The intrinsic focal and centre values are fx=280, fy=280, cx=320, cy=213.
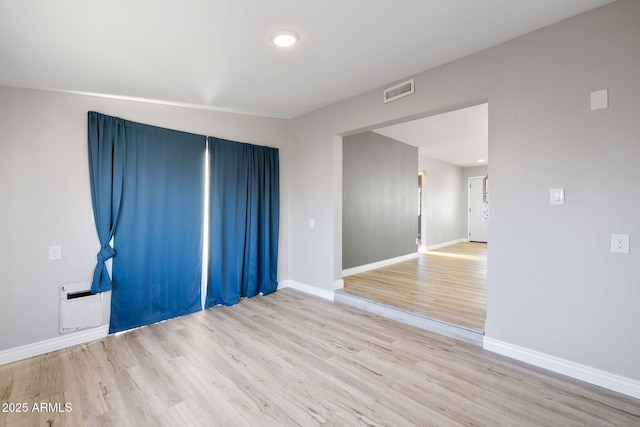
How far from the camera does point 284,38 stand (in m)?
2.21

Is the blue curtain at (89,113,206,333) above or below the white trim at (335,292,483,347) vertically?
above

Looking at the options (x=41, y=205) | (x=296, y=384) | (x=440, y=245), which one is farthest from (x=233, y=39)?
(x=440, y=245)

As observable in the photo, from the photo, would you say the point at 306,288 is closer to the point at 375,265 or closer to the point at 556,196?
the point at 375,265

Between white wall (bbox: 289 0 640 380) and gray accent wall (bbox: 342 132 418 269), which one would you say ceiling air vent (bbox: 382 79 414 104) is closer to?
white wall (bbox: 289 0 640 380)

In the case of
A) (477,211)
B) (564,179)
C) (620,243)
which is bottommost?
(620,243)

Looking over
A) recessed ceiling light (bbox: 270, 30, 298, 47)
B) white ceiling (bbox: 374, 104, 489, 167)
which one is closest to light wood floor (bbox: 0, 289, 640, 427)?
recessed ceiling light (bbox: 270, 30, 298, 47)

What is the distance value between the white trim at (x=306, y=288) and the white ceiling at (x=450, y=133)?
10.1 feet

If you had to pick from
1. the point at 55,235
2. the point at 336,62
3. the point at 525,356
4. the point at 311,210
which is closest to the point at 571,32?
the point at 336,62

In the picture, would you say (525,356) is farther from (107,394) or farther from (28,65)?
(28,65)

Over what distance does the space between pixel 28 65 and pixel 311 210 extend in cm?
317

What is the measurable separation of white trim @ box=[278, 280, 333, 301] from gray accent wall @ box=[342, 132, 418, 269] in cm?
88

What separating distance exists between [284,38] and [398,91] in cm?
145

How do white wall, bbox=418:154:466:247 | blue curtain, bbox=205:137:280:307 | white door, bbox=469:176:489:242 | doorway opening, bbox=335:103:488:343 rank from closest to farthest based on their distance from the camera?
1. doorway opening, bbox=335:103:488:343
2. blue curtain, bbox=205:137:280:307
3. white wall, bbox=418:154:466:247
4. white door, bbox=469:176:489:242

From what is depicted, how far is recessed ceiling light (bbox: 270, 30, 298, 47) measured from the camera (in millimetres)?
2154
